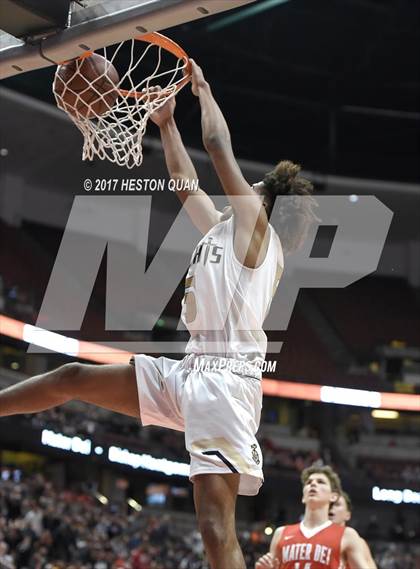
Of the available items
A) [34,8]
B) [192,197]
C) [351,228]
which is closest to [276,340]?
[192,197]

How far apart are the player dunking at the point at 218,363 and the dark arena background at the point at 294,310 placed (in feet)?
36.2

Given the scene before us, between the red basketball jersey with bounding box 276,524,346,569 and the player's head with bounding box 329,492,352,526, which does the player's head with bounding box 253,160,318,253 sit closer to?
the red basketball jersey with bounding box 276,524,346,569

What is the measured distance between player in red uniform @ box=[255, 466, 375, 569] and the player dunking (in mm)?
2337

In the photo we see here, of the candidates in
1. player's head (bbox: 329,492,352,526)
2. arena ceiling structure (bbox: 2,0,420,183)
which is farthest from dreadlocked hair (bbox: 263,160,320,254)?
arena ceiling structure (bbox: 2,0,420,183)

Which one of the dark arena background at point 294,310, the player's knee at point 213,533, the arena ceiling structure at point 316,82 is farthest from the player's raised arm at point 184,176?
the arena ceiling structure at point 316,82

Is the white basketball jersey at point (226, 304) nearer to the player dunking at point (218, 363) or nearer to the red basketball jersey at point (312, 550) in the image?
the player dunking at point (218, 363)

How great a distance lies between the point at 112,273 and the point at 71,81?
40.6ft

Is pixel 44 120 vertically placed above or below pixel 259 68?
below

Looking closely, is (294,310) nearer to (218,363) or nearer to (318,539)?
(318,539)

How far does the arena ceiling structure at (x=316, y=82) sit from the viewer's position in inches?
718

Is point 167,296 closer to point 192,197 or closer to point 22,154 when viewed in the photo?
point 22,154

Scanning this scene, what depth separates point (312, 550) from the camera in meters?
5.89

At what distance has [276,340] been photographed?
23.2 ft

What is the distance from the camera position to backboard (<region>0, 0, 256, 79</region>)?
3.58m
